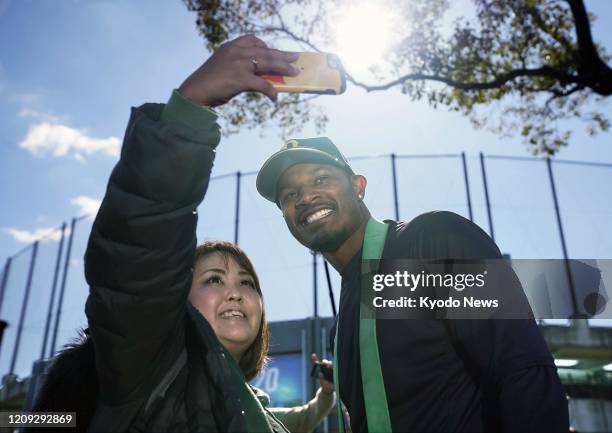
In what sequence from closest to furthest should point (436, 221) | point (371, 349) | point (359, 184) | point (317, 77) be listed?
point (317, 77) < point (371, 349) < point (436, 221) < point (359, 184)

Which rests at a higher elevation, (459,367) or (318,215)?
(318,215)

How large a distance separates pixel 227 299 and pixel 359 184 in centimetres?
116

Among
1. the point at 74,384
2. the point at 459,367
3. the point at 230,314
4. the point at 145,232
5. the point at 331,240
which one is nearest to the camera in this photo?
the point at 145,232

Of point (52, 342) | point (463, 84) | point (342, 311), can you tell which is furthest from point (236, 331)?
point (52, 342)

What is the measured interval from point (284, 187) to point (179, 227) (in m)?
1.67

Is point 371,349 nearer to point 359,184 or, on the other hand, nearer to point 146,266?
point 146,266

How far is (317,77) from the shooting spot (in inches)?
64.9

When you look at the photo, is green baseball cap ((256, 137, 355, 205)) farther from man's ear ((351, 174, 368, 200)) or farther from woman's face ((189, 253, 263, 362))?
woman's face ((189, 253, 263, 362))

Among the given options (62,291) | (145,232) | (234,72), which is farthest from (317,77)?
(62,291)

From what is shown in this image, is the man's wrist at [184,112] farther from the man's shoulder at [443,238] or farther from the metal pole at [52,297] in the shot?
the metal pole at [52,297]

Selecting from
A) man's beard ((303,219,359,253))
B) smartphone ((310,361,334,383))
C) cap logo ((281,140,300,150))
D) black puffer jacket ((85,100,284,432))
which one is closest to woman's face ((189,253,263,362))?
man's beard ((303,219,359,253))

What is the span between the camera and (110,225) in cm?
126

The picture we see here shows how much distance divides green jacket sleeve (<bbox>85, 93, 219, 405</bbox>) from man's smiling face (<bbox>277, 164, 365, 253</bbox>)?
55.1 inches

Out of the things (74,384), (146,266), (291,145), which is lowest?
(74,384)
